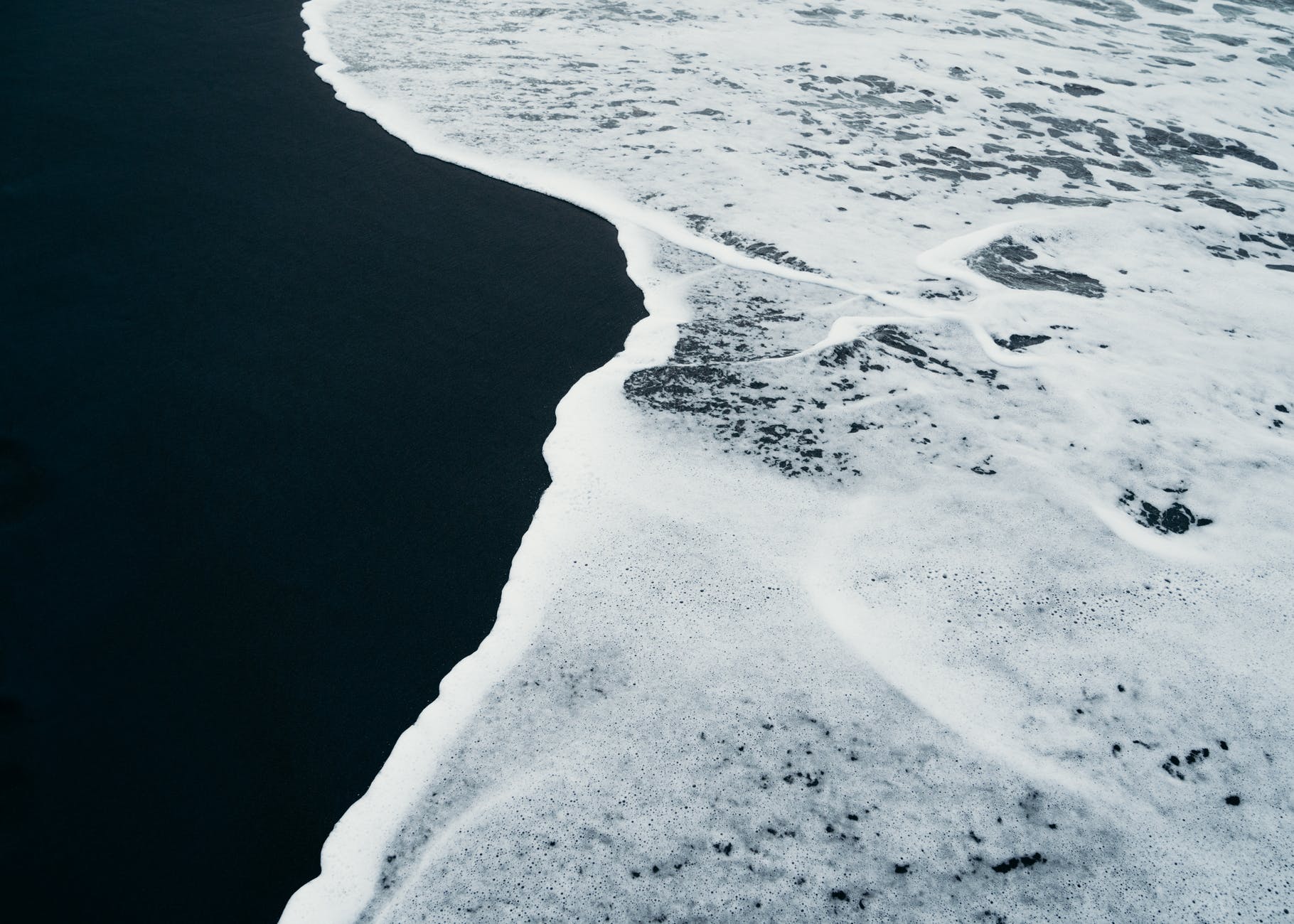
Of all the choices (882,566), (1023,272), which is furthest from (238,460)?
(1023,272)

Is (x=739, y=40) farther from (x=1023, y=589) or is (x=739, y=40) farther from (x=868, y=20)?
(x=1023, y=589)

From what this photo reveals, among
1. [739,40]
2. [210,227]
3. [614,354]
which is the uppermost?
[739,40]

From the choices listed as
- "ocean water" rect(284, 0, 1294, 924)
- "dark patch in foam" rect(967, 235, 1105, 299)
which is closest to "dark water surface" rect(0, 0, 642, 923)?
"ocean water" rect(284, 0, 1294, 924)

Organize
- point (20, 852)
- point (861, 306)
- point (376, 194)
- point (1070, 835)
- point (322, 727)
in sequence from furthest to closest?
point (376, 194) < point (861, 306) < point (322, 727) < point (1070, 835) < point (20, 852)

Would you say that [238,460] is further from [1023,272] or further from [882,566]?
[1023,272]

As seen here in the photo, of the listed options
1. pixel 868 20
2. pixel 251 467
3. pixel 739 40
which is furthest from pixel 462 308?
pixel 868 20

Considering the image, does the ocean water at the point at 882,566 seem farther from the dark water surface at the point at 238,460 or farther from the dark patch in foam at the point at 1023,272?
the dark water surface at the point at 238,460

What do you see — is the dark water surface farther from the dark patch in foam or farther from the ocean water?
the dark patch in foam
